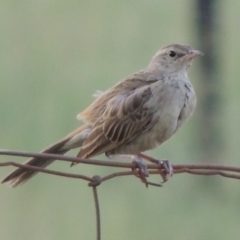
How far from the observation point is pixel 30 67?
1099 centimetres

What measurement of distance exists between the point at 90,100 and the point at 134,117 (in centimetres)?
427

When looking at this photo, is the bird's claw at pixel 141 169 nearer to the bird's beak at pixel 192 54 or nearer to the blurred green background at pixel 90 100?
the bird's beak at pixel 192 54

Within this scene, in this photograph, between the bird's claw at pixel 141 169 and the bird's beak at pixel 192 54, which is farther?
the bird's beak at pixel 192 54

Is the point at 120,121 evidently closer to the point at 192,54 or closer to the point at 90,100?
the point at 192,54

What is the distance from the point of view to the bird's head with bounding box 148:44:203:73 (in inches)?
241

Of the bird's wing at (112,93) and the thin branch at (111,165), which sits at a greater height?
the bird's wing at (112,93)

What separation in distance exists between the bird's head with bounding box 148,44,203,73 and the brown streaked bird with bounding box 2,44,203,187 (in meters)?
0.12

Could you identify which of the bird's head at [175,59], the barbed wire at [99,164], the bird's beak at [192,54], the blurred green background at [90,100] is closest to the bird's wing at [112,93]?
the bird's head at [175,59]

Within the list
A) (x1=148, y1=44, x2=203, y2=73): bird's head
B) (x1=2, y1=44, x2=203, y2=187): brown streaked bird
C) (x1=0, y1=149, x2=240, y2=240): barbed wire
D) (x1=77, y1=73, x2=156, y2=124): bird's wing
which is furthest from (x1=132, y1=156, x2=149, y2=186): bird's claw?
(x1=148, y1=44, x2=203, y2=73): bird's head

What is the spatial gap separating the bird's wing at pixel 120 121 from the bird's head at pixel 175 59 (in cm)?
33

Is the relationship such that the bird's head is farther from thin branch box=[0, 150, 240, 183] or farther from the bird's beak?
thin branch box=[0, 150, 240, 183]

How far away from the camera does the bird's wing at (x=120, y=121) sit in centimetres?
572

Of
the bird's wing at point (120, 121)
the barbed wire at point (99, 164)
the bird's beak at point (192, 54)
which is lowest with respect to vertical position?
the barbed wire at point (99, 164)

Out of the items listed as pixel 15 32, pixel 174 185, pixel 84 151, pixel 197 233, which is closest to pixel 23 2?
pixel 15 32
